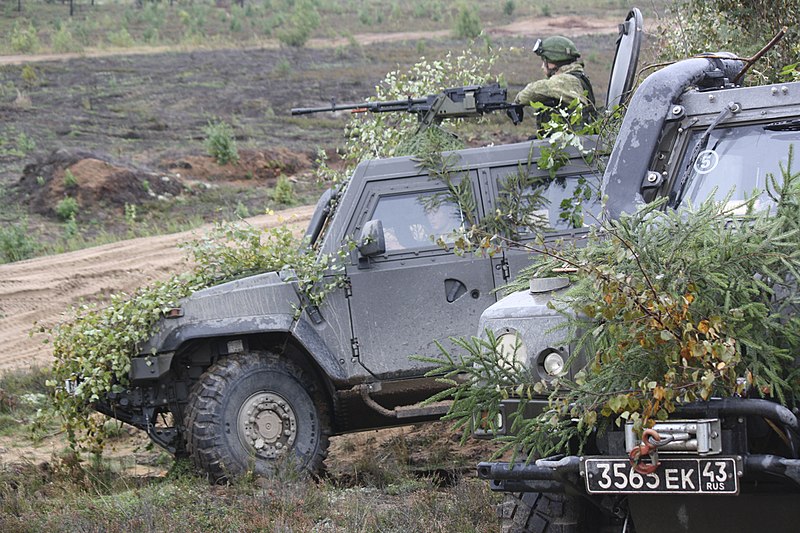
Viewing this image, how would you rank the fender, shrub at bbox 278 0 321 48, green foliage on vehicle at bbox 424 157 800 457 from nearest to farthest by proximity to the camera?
green foliage on vehicle at bbox 424 157 800 457 < the fender < shrub at bbox 278 0 321 48

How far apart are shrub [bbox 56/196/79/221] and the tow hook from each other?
1733 centimetres

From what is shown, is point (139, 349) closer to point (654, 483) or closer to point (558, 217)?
point (558, 217)

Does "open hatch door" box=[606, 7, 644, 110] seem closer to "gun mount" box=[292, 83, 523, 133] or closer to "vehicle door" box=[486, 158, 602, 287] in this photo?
"vehicle door" box=[486, 158, 602, 287]

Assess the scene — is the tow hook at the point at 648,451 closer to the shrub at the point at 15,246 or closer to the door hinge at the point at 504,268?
the door hinge at the point at 504,268

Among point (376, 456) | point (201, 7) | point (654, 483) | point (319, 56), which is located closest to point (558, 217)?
point (376, 456)

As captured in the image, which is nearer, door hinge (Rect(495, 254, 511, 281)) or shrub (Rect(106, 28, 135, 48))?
door hinge (Rect(495, 254, 511, 281))

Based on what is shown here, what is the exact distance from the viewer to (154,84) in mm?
32125

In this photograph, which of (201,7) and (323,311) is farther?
(201,7)

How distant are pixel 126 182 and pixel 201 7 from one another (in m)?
30.6

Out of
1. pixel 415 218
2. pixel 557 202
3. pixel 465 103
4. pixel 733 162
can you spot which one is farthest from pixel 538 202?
pixel 733 162

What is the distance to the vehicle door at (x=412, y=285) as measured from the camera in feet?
25.3

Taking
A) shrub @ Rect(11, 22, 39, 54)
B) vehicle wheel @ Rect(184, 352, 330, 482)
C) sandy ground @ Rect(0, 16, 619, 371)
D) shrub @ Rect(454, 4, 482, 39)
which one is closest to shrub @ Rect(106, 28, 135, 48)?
shrub @ Rect(11, 22, 39, 54)

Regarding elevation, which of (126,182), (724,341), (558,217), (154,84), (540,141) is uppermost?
(154,84)

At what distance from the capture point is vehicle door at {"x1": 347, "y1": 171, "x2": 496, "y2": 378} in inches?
304
